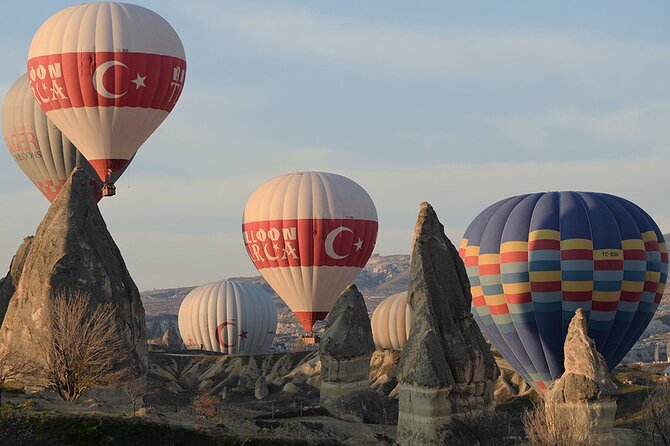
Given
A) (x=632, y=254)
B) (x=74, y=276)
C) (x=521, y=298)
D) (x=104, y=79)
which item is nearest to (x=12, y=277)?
(x=74, y=276)

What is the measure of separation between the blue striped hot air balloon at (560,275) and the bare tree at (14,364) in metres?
26.8

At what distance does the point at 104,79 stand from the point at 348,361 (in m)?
21.3

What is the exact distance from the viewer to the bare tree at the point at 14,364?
185 ft

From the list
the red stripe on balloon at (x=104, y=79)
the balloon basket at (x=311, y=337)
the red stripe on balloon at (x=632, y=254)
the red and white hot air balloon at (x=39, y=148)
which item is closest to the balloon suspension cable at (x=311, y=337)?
the balloon basket at (x=311, y=337)

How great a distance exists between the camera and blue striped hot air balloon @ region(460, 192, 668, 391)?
233ft

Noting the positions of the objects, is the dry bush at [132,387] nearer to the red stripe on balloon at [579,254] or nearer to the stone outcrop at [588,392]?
the stone outcrop at [588,392]

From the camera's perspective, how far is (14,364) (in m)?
56.7

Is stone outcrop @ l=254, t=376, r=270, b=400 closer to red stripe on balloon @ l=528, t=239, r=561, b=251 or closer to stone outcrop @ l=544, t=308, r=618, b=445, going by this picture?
red stripe on balloon @ l=528, t=239, r=561, b=251

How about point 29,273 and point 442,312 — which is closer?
point 442,312

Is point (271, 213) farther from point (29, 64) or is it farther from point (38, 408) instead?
point (38, 408)

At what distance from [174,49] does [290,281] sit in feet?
69.8

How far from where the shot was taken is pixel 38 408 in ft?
172

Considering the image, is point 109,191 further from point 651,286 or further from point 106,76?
point 651,286

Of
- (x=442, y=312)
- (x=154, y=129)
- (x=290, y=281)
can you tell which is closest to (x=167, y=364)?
(x=290, y=281)
